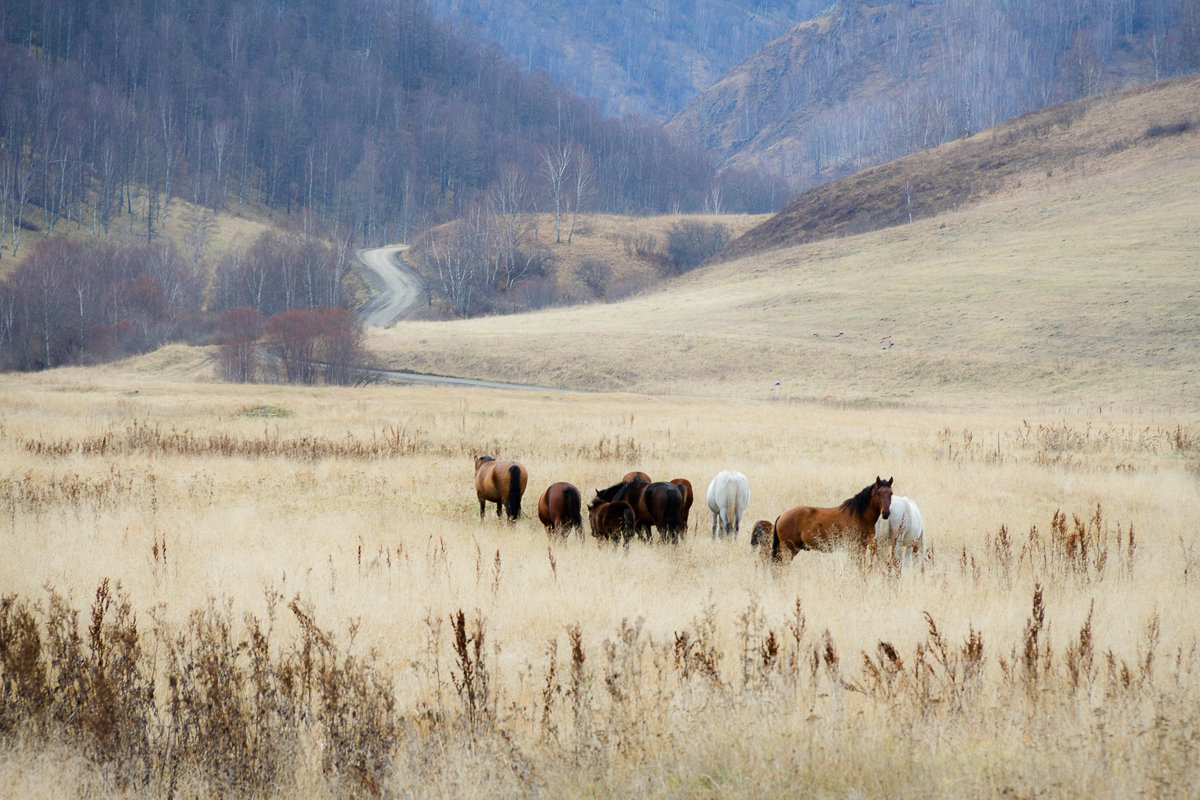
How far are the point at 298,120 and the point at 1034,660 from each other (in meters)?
153

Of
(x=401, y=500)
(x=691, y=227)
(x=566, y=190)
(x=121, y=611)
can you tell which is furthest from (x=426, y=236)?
(x=121, y=611)

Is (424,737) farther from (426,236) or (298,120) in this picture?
(298,120)

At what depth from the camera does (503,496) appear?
1209 centimetres

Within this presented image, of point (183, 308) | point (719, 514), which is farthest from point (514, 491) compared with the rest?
point (183, 308)

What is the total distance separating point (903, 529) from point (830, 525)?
103 cm

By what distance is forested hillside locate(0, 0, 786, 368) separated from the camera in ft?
237

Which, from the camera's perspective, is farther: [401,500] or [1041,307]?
[1041,307]

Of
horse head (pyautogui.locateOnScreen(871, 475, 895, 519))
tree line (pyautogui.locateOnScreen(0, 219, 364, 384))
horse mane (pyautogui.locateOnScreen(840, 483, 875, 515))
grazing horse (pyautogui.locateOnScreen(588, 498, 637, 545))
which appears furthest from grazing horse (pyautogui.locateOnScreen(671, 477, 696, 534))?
tree line (pyautogui.locateOnScreen(0, 219, 364, 384))

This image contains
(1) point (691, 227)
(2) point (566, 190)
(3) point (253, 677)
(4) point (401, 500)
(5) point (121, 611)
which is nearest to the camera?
(3) point (253, 677)

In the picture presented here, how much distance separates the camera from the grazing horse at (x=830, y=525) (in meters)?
8.82

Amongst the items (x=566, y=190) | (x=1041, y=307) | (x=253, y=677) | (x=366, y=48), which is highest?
(x=366, y=48)

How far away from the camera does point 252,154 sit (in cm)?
13150

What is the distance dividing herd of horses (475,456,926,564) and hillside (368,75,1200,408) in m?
32.6

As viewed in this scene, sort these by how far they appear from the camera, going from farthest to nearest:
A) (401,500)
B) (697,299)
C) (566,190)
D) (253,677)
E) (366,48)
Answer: (366,48) → (566,190) → (697,299) → (401,500) → (253,677)
